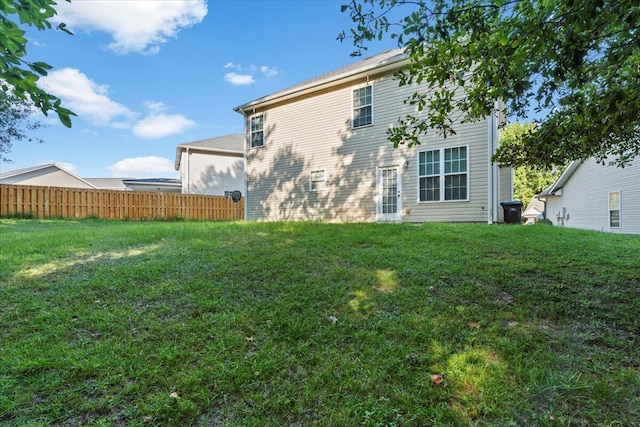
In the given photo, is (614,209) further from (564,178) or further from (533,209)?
(533,209)

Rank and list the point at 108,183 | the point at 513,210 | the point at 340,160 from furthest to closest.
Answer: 1. the point at 108,183
2. the point at 340,160
3. the point at 513,210

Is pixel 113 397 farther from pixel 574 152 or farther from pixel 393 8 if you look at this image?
pixel 574 152

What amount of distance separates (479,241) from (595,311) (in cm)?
272

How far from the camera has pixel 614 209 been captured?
13.2 meters

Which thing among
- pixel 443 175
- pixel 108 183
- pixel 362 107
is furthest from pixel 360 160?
pixel 108 183

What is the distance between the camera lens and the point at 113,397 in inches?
77.1

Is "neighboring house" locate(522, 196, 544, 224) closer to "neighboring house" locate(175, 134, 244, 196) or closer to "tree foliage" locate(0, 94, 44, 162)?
"neighboring house" locate(175, 134, 244, 196)

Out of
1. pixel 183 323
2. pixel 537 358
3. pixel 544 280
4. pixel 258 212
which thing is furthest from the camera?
pixel 258 212

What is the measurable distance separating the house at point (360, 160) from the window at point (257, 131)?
40 millimetres

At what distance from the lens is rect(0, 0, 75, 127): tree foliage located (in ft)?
4.68

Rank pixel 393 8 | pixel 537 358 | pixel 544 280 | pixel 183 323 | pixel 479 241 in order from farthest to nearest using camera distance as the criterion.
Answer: pixel 479 241 < pixel 544 280 < pixel 393 8 < pixel 183 323 < pixel 537 358

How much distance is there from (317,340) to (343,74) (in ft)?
32.4

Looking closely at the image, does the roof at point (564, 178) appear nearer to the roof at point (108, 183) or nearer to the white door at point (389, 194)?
the white door at point (389, 194)

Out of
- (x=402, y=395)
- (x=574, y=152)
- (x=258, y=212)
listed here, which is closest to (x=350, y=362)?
(x=402, y=395)
